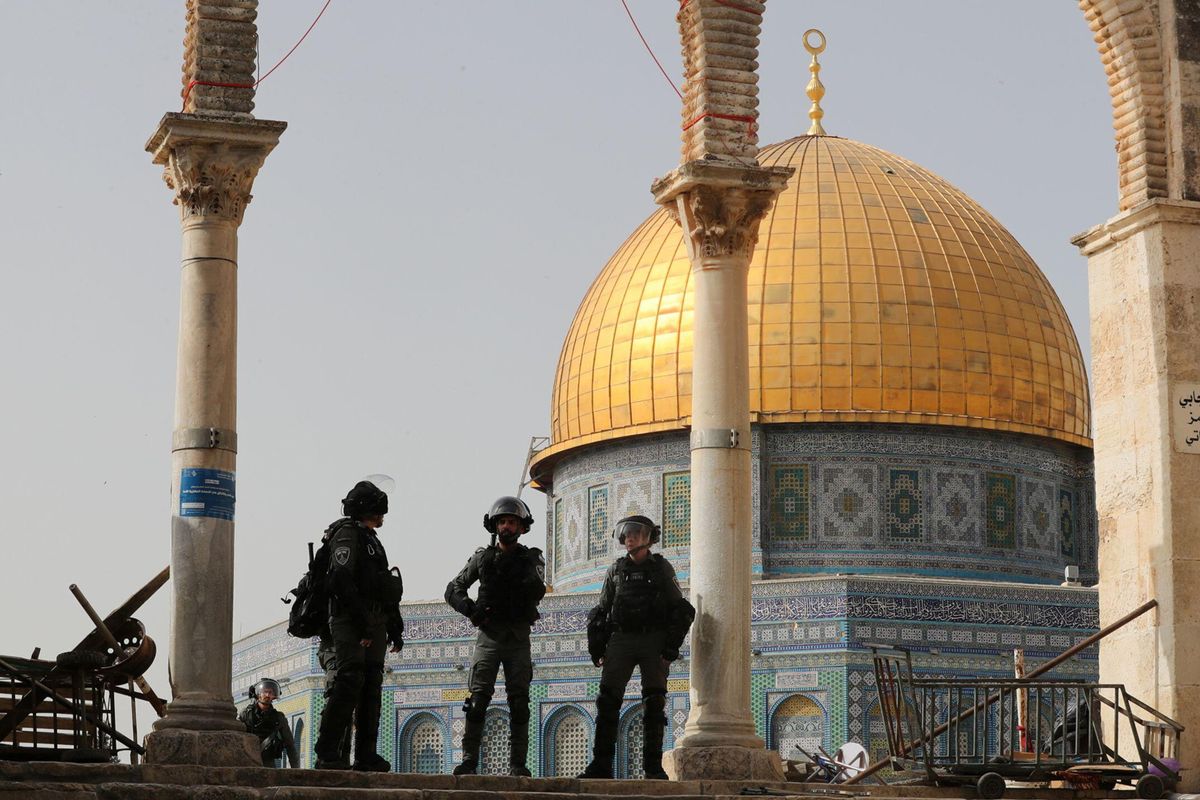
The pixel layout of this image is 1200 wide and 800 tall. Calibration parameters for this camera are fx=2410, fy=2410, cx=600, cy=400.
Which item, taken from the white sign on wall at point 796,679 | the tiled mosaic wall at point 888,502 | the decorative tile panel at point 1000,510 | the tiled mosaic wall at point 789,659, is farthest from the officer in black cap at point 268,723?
the decorative tile panel at point 1000,510

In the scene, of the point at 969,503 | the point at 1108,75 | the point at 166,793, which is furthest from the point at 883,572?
the point at 166,793

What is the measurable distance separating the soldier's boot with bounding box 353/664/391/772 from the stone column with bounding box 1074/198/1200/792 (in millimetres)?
3994

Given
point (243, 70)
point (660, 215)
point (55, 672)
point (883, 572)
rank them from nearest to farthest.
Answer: point (55, 672)
point (243, 70)
point (883, 572)
point (660, 215)

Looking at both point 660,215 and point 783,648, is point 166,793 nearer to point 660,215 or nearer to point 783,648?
point 783,648

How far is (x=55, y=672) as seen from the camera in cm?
990

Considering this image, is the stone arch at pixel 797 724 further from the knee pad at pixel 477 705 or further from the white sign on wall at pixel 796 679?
the knee pad at pixel 477 705

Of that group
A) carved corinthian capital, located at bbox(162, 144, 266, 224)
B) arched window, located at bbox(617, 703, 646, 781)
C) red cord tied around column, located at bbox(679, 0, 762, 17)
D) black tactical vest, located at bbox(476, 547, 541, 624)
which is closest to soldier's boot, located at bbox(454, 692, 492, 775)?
black tactical vest, located at bbox(476, 547, 541, 624)

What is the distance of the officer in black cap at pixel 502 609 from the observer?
33.7 feet

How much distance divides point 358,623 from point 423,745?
17691mm

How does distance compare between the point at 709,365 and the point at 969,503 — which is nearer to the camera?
the point at 709,365

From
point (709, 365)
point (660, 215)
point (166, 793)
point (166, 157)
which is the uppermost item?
point (660, 215)

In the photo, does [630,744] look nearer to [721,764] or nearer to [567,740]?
[567,740]

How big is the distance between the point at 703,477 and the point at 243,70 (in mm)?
2814

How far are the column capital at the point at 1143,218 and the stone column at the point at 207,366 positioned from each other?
4362 mm
